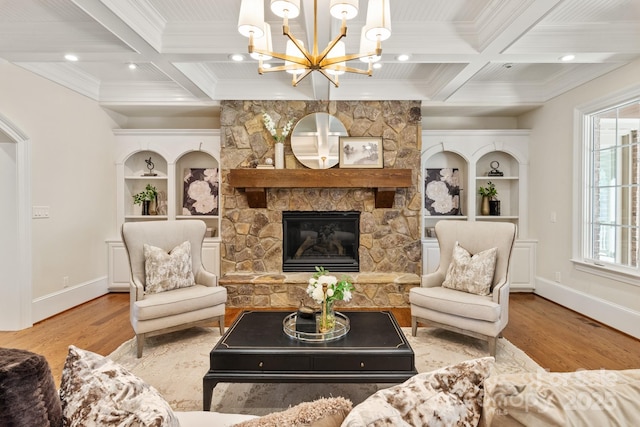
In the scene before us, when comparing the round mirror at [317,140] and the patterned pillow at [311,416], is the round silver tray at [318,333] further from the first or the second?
the round mirror at [317,140]

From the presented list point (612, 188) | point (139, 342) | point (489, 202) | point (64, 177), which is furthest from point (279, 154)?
point (612, 188)

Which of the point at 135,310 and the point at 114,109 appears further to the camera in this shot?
the point at 114,109

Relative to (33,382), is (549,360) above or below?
below

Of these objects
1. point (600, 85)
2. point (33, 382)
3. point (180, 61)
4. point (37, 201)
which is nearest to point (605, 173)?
point (600, 85)

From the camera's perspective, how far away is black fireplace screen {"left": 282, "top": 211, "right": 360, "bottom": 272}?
178 inches

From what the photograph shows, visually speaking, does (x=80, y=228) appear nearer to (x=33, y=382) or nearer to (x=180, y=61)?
(x=180, y=61)

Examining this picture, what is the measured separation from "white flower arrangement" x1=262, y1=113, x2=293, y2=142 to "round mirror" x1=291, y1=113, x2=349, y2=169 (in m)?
0.08

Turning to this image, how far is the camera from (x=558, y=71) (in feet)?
13.0

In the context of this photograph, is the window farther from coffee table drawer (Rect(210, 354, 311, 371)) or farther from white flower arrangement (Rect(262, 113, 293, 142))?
white flower arrangement (Rect(262, 113, 293, 142))

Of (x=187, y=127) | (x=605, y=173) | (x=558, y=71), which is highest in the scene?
(x=558, y=71)

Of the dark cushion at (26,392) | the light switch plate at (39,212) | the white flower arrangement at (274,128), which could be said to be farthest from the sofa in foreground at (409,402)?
the white flower arrangement at (274,128)

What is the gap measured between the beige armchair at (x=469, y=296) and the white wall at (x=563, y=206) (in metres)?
1.37

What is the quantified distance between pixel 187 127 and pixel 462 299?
4452 millimetres

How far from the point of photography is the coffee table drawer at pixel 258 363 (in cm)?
195
